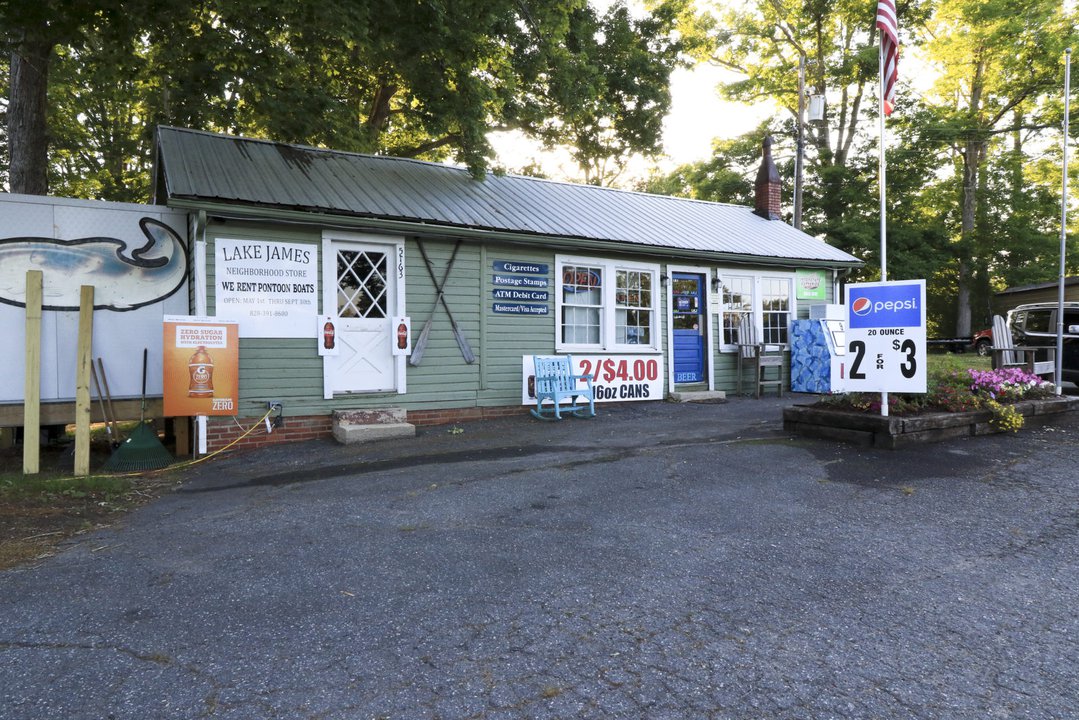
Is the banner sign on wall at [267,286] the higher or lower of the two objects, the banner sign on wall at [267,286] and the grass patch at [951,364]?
the higher

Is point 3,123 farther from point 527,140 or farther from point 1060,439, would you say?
point 1060,439

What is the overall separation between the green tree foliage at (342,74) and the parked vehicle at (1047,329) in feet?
32.4

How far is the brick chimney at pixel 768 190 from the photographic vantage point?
52.3 feet

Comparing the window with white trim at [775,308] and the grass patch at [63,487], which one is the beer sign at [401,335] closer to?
the grass patch at [63,487]

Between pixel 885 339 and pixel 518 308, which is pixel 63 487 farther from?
pixel 885 339

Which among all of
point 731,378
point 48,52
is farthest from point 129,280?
point 731,378

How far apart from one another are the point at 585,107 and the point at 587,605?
418 inches

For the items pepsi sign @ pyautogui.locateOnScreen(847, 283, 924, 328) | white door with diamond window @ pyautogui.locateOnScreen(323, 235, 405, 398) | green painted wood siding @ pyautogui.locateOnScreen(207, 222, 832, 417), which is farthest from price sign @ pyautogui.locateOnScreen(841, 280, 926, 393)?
white door with diamond window @ pyautogui.locateOnScreen(323, 235, 405, 398)

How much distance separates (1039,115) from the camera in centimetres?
2806

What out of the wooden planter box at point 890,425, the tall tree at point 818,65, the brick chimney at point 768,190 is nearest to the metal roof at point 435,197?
the brick chimney at point 768,190

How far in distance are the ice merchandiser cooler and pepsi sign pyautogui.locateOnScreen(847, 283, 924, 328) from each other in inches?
220

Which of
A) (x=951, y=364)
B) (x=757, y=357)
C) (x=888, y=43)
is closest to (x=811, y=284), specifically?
(x=757, y=357)

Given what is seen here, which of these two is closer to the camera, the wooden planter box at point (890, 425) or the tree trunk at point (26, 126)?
the wooden planter box at point (890, 425)

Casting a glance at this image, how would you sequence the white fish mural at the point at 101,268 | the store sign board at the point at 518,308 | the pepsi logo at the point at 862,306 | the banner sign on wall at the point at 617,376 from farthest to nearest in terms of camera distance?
the banner sign on wall at the point at 617,376 → the store sign board at the point at 518,308 → the white fish mural at the point at 101,268 → the pepsi logo at the point at 862,306
